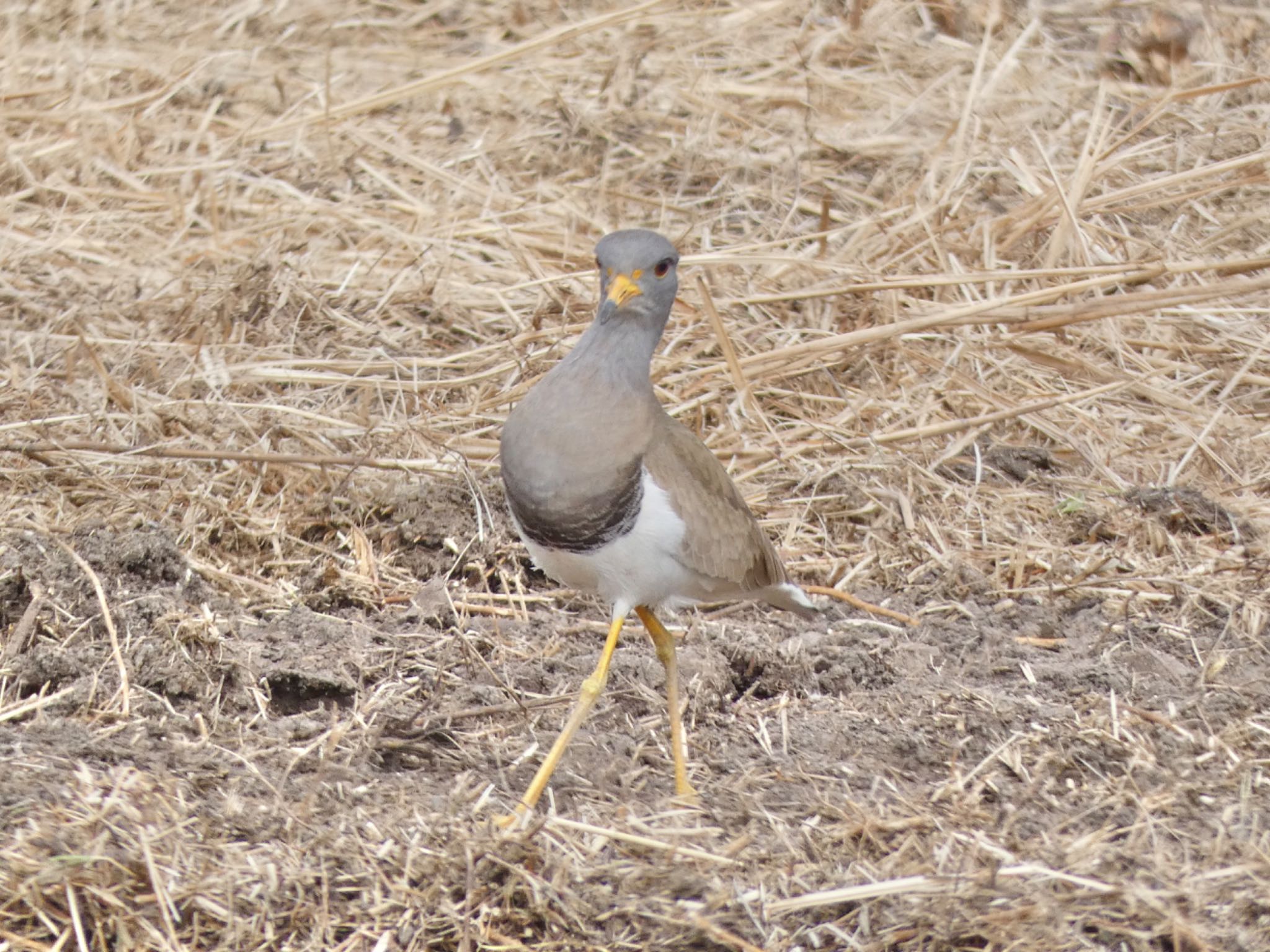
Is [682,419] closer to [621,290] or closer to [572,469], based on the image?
[621,290]

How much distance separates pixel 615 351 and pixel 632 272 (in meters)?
0.17

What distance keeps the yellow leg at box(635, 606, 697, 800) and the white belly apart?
176 millimetres

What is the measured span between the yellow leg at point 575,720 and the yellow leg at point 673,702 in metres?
0.21

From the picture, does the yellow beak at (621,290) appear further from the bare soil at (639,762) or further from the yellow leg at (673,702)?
the bare soil at (639,762)

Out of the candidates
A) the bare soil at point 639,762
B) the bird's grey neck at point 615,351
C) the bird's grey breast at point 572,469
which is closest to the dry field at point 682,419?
the bare soil at point 639,762

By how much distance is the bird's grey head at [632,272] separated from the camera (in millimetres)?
3252

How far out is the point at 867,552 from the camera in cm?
461

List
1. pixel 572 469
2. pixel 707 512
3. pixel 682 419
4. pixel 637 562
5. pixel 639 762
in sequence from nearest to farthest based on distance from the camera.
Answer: pixel 572 469
pixel 637 562
pixel 707 512
pixel 639 762
pixel 682 419

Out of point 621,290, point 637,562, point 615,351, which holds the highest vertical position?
point 621,290

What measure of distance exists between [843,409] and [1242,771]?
2.09 meters

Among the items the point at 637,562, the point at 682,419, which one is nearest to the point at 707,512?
the point at 637,562

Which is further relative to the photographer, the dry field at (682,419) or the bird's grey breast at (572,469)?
the bird's grey breast at (572,469)

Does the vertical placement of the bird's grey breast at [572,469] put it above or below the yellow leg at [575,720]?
above

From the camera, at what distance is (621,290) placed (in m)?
3.24
